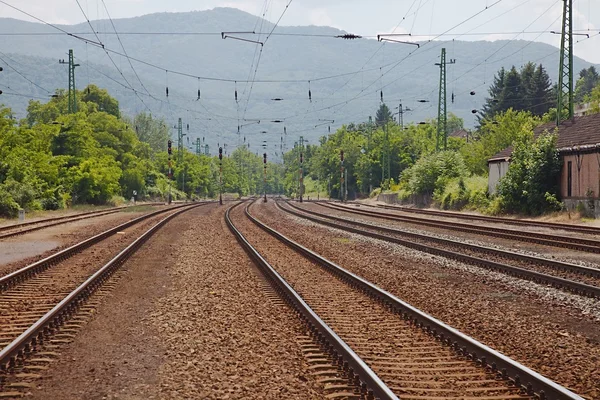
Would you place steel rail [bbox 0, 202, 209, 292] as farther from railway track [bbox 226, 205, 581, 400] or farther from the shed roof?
the shed roof

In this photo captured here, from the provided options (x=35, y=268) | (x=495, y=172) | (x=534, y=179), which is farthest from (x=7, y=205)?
(x=495, y=172)

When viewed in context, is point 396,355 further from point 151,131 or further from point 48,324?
point 151,131

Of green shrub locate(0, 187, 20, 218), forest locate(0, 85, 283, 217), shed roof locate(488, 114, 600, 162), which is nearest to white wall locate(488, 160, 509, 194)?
shed roof locate(488, 114, 600, 162)

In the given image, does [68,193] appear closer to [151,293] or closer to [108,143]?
[108,143]

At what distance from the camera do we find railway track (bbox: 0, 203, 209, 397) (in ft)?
25.8

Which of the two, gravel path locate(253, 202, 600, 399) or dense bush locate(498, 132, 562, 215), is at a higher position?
dense bush locate(498, 132, 562, 215)

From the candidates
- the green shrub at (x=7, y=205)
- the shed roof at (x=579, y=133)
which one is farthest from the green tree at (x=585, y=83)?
the green shrub at (x=7, y=205)

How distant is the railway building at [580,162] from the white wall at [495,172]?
532 cm

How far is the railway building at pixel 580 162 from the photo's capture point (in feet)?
111

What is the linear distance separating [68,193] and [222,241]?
1394 inches

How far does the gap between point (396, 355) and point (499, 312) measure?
3.54 m

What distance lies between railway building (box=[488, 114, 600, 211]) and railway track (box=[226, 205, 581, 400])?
24.7m

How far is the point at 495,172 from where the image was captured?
4672 cm

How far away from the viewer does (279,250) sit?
21.2m
